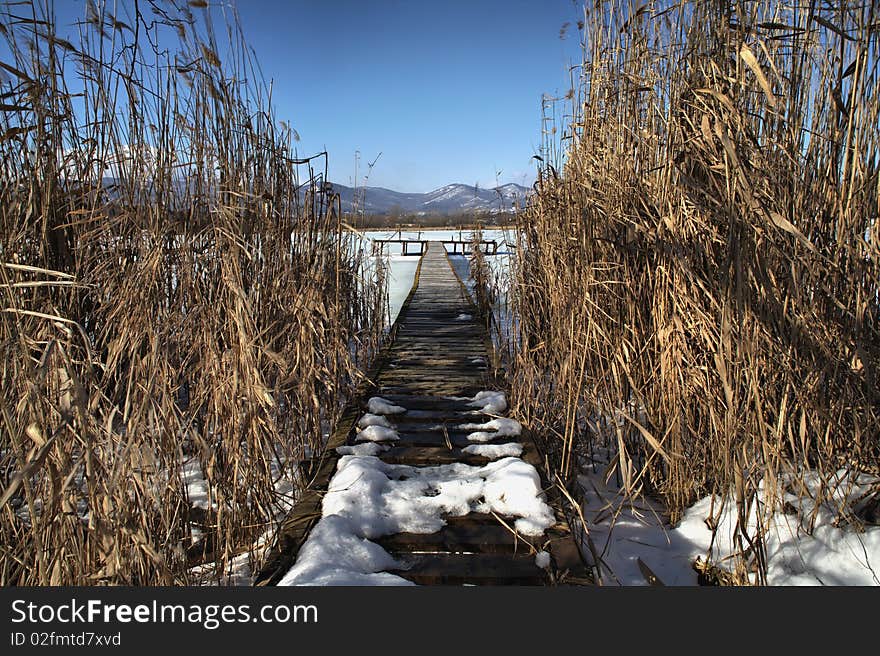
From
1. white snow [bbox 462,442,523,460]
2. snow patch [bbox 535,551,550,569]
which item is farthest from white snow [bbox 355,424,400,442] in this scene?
snow patch [bbox 535,551,550,569]

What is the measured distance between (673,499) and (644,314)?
729mm

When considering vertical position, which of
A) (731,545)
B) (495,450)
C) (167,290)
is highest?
(167,290)

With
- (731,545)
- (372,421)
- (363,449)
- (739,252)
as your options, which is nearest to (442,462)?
(363,449)

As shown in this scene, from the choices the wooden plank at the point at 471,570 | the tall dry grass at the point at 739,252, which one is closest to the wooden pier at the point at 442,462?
the wooden plank at the point at 471,570

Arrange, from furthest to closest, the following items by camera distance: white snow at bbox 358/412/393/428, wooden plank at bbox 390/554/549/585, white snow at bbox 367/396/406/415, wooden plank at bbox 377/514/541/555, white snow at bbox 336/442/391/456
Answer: white snow at bbox 367/396/406/415 < white snow at bbox 358/412/393/428 < white snow at bbox 336/442/391/456 < wooden plank at bbox 377/514/541/555 < wooden plank at bbox 390/554/549/585

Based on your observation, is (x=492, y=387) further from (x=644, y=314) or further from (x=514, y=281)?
(x=644, y=314)

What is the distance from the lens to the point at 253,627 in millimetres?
1227

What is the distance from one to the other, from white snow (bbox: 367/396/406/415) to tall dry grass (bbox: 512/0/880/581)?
3.42ft

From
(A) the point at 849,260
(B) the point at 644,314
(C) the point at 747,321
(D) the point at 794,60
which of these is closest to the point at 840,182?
(A) the point at 849,260

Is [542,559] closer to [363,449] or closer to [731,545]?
[731,545]

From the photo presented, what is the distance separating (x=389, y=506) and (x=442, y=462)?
454 millimetres

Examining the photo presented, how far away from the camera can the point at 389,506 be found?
1.87 metres

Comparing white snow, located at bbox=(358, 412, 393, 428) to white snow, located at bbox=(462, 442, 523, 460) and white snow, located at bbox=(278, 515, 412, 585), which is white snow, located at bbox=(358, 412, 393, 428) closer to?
→ white snow, located at bbox=(462, 442, 523, 460)

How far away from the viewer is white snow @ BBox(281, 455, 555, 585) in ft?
4.86
